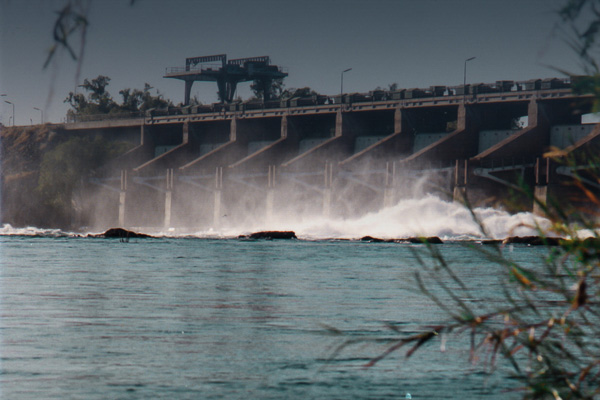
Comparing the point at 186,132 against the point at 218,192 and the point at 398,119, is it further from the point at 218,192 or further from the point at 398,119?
the point at 398,119

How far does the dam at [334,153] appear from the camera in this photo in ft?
199

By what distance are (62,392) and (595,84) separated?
7629mm

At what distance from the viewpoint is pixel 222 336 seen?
15.0 meters

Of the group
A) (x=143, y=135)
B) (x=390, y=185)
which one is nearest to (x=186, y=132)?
(x=143, y=135)

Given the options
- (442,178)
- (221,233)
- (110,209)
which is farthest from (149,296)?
(110,209)

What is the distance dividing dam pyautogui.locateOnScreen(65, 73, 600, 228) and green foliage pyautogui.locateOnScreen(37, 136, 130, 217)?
2.00m

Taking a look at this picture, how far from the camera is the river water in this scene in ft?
35.8

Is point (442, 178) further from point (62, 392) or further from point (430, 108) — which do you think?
point (62, 392)

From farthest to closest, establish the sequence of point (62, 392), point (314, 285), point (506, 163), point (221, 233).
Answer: point (221, 233) → point (506, 163) → point (314, 285) → point (62, 392)

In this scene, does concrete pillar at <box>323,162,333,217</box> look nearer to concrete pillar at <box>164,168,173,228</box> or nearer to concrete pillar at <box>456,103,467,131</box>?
concrete pillar at <box>456,103,467,131</box>

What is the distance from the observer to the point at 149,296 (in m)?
21.5

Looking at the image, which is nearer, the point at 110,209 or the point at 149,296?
the point at 149,296

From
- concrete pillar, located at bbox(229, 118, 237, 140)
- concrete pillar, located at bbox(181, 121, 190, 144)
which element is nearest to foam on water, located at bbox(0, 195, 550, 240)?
concrete pillar, located at bbox(229, 118, 237, 140)

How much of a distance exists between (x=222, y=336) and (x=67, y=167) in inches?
3017
